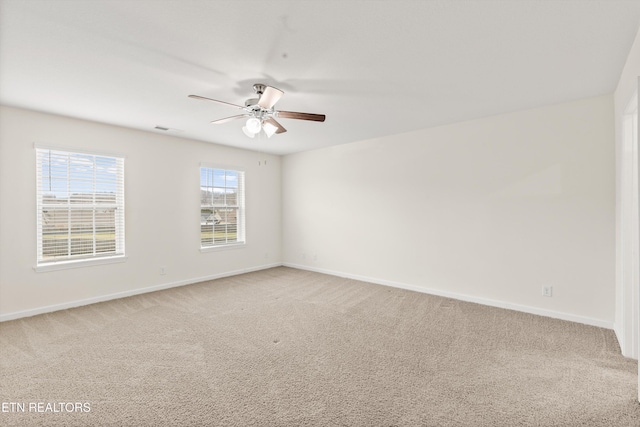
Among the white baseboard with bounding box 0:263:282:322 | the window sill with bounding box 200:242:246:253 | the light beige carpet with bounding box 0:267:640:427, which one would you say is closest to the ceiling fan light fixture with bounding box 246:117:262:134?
the light beige carpet with bounding box 0:267:640:427

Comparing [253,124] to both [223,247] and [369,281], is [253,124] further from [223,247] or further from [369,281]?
[369,281]

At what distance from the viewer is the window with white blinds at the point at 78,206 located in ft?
12.2

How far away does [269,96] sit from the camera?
256 cm

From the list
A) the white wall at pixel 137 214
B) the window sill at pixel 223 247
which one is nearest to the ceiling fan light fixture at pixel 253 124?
the white wall at pixel 137 214

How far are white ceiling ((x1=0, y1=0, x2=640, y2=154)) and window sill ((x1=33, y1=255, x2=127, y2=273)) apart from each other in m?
1.90

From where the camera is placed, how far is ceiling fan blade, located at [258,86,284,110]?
247cm

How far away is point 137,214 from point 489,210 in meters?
5.06

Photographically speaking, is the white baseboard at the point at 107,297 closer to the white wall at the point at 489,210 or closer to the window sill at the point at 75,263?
the window sill at the point at 75,263

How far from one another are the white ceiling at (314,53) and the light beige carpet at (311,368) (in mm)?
2478

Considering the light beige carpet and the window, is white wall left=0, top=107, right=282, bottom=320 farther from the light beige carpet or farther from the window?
the light beige carpet

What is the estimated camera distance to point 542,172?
3543 millimetres

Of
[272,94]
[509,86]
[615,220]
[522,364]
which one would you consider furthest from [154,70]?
[615,220]

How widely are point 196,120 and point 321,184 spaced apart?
8.67 feet

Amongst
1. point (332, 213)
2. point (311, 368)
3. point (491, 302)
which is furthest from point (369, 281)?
point (311, 368)
